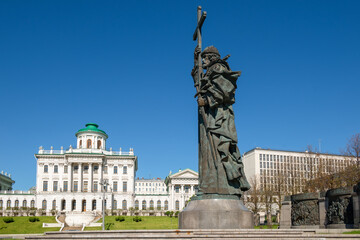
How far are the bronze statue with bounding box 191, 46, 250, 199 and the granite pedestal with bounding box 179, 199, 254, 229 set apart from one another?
1.12ft

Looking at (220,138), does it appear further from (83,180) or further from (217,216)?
(83,180)

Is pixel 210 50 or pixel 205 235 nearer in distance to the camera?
pixel 205 235

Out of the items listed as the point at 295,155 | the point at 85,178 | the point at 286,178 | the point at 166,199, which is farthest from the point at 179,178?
the point at 286,178

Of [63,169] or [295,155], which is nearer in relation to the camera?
[63,169]

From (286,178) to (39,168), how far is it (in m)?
67.0

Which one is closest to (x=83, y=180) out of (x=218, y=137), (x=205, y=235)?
(x=218, y=137)

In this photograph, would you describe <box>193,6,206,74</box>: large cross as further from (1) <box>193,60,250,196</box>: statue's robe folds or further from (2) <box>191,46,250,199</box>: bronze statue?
(1) <box>193,60,250,196</box>: statue's robe folds

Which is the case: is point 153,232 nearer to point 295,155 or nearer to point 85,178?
point 85,178

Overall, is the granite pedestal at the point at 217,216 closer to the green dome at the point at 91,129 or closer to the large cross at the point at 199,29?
the large cross at the point at 199,29

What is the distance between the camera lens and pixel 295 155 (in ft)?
367

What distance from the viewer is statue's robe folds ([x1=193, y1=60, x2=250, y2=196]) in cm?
1354

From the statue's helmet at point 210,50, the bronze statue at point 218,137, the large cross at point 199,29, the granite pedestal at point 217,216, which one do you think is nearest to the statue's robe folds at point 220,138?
the bronze statue at point 218,137

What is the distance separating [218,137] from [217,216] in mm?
2753

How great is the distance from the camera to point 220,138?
13773 millimetres
